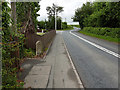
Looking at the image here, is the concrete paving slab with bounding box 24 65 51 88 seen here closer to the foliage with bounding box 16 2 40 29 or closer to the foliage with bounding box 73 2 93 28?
the foliage with bounding box 16 2 40 29

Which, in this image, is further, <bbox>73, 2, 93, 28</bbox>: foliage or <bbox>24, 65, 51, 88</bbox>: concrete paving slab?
<bbox>73, 2, 93, 28</bbox>: foliage

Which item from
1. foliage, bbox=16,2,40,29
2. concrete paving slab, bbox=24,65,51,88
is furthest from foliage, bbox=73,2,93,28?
concrete paving slab, bbox=24,65,51,88

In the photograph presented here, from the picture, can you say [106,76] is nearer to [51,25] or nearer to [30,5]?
[30,5]

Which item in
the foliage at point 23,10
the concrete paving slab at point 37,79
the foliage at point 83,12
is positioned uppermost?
the foliage at point 83,12

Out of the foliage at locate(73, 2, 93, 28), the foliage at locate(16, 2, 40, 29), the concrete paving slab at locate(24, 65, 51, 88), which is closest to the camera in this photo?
the concrete paving slab at locate(24, 65, 51, 88)

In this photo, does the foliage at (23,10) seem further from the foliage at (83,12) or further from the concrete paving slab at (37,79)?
the foliage at (83,12)

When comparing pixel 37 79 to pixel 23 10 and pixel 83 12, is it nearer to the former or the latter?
pixel 23 10

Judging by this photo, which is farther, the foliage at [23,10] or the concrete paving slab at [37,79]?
the foliage at [23,10]

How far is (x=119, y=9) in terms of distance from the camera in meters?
16.9

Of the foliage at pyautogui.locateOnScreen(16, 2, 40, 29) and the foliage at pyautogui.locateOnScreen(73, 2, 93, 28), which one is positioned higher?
the foliage at pyautogui.locateOnScreen(73, 2, 93, 28)

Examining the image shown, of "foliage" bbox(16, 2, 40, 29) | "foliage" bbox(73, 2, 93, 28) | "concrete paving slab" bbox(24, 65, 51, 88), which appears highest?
"foliage" bbox(73, 2, 93, 28)

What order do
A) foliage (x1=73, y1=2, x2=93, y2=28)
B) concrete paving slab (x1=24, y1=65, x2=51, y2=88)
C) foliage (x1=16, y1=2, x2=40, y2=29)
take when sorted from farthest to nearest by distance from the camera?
1. foliage (x1=73, y1=2, x2=93, y2=28)
2. foliage (x1=16, y1=2, x2=40, y2=29)
3. concrete paving slab (x1=24, y1=65, x2=51, y2=88)

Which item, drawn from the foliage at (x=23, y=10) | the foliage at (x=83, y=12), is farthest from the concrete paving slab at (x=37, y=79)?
the foliage at (x=83, y=12)

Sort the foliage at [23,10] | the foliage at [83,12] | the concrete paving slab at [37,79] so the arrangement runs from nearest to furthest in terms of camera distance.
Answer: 1. the concrete paving slab at [37,79]
2. the foliage at [23,10]
3. the foliage at [83,12]
